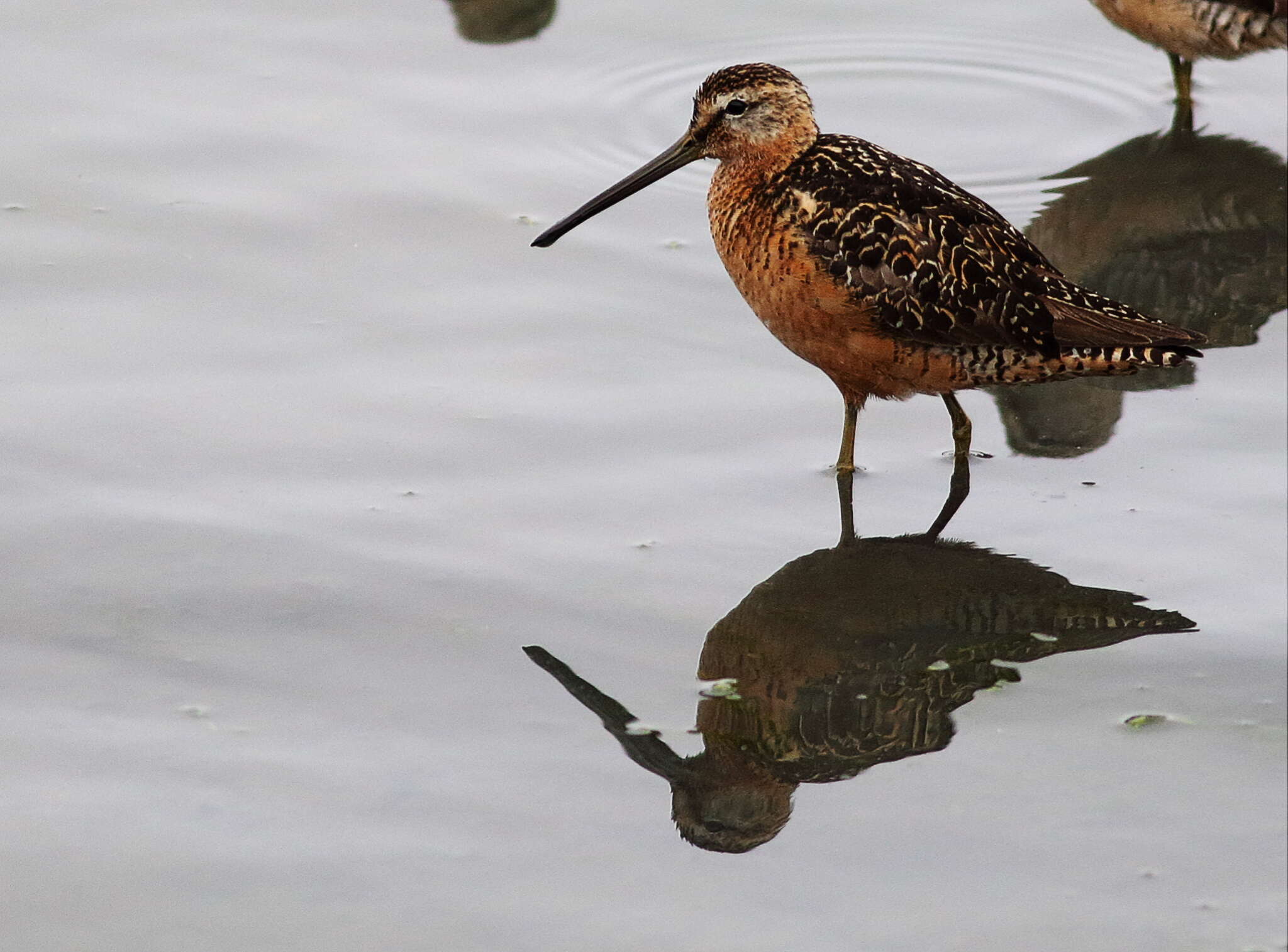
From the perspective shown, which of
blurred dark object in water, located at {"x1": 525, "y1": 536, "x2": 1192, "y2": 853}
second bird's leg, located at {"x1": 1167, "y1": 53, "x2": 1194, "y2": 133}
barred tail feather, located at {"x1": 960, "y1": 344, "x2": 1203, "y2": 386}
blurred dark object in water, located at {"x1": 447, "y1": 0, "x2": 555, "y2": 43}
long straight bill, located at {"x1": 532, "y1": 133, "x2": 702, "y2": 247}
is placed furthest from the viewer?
blurred dark object in water, located at {"x1": 447, "y1": 0, "x2": 555, "y2": 43}

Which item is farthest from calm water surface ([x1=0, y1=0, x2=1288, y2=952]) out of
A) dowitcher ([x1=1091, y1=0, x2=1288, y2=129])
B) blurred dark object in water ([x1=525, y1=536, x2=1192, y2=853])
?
dowitcher ([x1=1091, y1=0, x2=1288, y2=129])

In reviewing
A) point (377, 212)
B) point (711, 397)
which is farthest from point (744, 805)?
point (377, 212)

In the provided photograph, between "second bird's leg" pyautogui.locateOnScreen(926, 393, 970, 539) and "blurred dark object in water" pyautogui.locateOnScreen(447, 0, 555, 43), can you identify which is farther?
"blurred dark object in water" pyautogui.locateOnScreen(447, 0, 555, 43)

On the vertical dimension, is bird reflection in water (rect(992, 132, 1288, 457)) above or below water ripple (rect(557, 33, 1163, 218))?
below

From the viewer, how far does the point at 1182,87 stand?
7.58m

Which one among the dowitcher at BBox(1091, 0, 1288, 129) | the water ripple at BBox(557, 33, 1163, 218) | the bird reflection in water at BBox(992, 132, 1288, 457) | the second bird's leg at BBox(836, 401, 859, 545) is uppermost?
the dowitcher at BBox(1091, 0, 1288, 129)

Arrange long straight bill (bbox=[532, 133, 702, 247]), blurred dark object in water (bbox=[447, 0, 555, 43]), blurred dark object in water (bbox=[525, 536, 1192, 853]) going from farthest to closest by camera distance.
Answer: blurred dark object in water (bbox=[447, 0, 555, 43])
long straight bill (bbox=[532, 133, 702, 247])
blurred dark object in water (bbox=[525, 536, 1192, 853])

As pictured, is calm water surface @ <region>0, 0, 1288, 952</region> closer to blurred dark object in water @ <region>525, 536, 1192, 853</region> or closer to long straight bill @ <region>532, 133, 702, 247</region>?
blurred dark object in water @ <region>525, 536, 1192, 853</region>

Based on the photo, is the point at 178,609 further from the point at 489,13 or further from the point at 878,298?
the point at 489,13

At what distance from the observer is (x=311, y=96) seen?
23.4 feet

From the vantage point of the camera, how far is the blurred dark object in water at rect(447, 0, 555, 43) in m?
7.81

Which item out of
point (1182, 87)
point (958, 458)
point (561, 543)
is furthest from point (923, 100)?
point (561, 543)

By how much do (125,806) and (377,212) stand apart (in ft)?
10.1

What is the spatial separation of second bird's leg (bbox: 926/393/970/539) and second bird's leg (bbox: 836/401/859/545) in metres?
0.24
